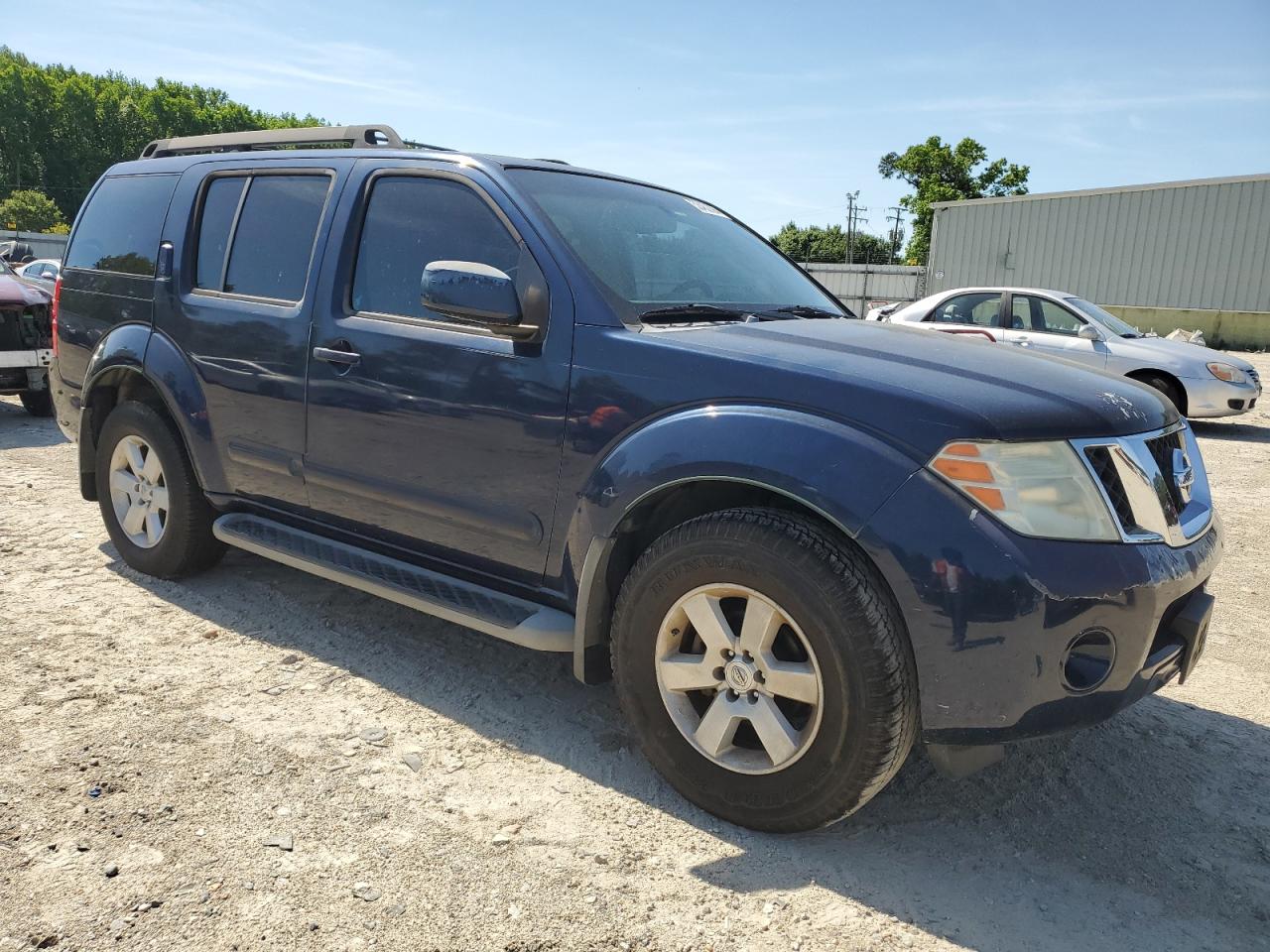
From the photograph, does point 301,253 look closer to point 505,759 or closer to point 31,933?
point 505,759

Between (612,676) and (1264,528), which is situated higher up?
(612,676)

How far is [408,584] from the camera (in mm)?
3199

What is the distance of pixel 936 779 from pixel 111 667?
9.63 ft

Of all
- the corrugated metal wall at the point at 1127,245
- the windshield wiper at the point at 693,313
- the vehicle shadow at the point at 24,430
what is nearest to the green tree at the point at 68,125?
the corrugated metal wall at the point at 1127,245

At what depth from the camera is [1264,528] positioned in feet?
19.5

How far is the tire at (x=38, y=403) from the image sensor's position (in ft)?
29.3

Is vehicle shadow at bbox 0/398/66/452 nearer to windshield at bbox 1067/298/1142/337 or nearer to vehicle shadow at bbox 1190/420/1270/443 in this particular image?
windshield at bbox 1067/298/1142/337

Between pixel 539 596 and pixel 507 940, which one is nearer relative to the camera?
pixel 507 940

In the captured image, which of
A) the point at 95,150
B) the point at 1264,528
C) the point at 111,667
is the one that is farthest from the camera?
the point at 95,150

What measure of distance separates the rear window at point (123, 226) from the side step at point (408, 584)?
52.6 inches

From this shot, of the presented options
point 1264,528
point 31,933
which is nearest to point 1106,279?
point 1264,528

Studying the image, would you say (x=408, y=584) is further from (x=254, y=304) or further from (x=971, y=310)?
(x=971, y=310)

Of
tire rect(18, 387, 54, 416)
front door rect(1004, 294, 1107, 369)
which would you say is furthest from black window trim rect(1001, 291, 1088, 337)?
tire rect(18, 387, 54, 416)

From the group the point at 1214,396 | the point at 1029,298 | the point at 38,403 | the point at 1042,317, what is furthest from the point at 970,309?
the point at 38,403
